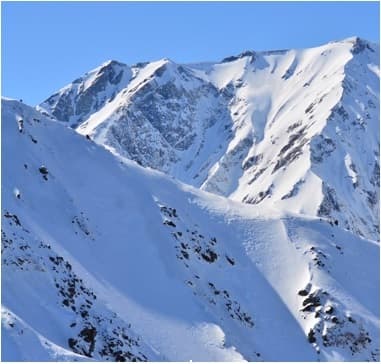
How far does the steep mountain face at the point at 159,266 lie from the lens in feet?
145

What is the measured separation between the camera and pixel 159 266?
58750 millimetres

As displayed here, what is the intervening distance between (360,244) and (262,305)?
15.6m

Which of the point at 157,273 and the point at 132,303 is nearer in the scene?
the point at 132,303

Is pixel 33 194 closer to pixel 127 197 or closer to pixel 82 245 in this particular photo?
pixel 82 245

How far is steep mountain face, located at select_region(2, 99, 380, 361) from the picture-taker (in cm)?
4416

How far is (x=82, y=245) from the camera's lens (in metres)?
56.4

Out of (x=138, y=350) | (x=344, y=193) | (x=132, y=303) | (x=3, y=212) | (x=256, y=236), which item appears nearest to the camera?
(x=138, y=350)

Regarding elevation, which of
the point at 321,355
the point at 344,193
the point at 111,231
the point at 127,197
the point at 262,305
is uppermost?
the point at 344,193

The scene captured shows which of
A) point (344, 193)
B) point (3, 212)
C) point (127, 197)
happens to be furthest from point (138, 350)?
point (344, 193)

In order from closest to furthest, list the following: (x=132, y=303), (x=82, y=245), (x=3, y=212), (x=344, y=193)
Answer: (x=3, y=212), (x=132, y=303), (x=82, y=245), (x=344, y=193)

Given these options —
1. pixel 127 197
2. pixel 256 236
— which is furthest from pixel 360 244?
pixel 127 197

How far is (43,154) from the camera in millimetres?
65375

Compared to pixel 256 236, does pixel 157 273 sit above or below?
below

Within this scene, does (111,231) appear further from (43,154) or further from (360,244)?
(360,244)
